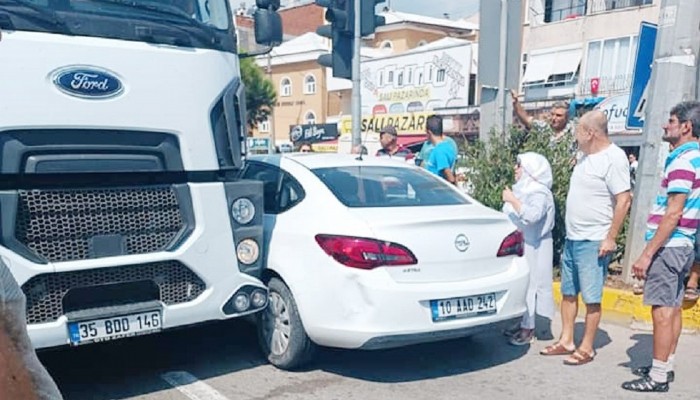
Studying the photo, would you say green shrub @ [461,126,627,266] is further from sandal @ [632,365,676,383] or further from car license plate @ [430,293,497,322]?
car license plate @ [430,293,497,322]

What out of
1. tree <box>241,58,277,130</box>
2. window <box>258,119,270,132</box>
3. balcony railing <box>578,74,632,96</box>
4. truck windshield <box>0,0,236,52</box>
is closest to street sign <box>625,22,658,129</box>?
truck windshield <box>0,0,236,52</box>

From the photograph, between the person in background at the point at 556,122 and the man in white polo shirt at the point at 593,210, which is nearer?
the man in white polo shirt at the point at 593,210

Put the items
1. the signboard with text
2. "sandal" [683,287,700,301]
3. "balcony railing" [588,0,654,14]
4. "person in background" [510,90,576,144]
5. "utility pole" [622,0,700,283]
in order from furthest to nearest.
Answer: the signboard with text
"balcony railing" [588,0,654,14]
"person in background" [510,90,576,144]
"utility pole" [622,0,700,283]
"sandal" [683,287,700,301]

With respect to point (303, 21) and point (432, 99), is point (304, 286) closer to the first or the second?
point (432, 99)

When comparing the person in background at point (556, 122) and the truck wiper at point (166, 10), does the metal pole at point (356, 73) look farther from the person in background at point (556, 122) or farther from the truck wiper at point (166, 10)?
the truck wiper at point (166, 10)

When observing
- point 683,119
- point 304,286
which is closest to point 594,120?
point 683,119

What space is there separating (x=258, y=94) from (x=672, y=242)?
126 feet

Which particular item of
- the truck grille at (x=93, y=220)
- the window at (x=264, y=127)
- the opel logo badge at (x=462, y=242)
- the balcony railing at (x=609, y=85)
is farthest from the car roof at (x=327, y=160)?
the window at (x=264, y=127)

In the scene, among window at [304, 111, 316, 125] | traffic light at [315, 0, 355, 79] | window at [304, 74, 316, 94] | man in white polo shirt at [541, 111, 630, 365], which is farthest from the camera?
window at [304, 111, 316, 125]

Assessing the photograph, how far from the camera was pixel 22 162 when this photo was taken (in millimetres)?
3633

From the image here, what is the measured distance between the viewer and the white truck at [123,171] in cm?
366

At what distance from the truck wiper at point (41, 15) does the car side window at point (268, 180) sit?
182 cm

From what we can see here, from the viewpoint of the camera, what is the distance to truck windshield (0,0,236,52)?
3.71 m

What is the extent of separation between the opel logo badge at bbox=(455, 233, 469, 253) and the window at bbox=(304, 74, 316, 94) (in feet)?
133
